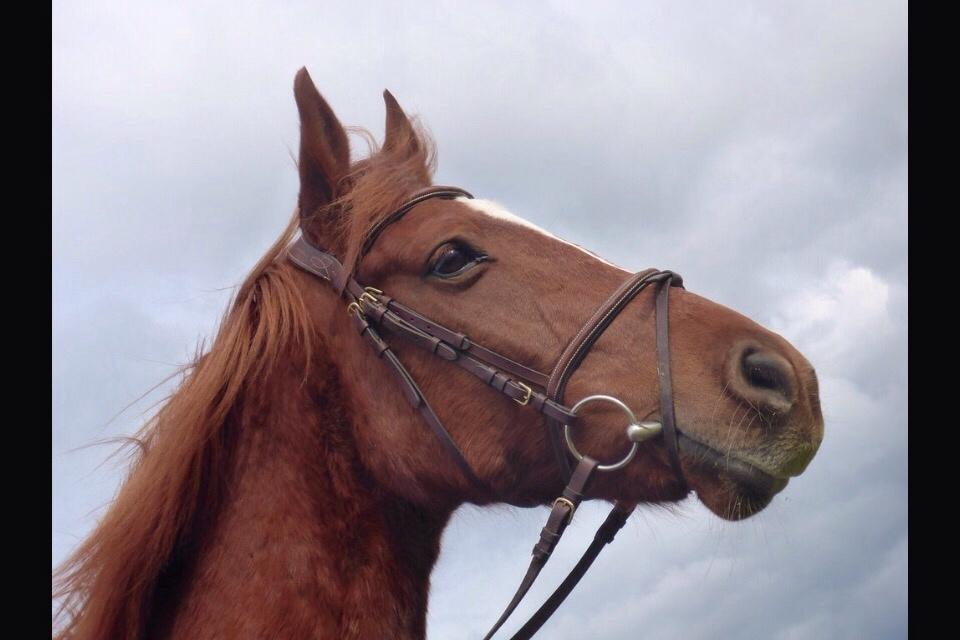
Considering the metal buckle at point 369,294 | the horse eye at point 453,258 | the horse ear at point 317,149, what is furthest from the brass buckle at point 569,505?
the horse ear at point 317,149

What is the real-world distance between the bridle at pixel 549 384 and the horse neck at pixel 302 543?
1.08 ft

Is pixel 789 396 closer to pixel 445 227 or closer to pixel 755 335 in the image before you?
pixel 755 335

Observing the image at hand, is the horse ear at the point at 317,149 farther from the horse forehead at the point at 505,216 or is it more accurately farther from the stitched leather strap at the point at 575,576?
the stitched leather strap at the point at 575,576

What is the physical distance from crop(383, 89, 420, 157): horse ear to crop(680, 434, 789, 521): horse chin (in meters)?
2.30

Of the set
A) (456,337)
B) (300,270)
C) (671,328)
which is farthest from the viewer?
(300,270)

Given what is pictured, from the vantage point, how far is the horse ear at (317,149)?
3.79 m

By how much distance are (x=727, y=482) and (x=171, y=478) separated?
2.19m

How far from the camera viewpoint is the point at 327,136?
391 cm

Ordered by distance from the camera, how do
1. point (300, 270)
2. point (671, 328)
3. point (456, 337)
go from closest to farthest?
point (671, 328) < point (456, 337) < point (300, 270)

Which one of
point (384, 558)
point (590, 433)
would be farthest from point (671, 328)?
point (384, 558)

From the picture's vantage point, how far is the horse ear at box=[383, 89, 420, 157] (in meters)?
4.48

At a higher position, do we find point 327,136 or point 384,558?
point 327,136

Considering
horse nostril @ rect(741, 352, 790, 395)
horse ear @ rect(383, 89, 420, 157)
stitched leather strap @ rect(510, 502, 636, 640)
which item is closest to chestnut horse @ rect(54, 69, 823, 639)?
horse nostril @ rect(741, 352, 790, 395)
